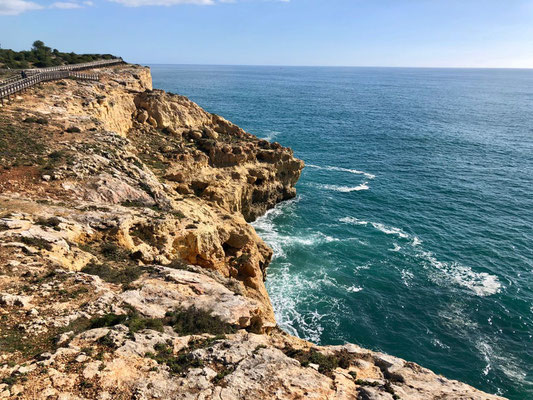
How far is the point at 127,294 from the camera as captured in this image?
1908 centimetres

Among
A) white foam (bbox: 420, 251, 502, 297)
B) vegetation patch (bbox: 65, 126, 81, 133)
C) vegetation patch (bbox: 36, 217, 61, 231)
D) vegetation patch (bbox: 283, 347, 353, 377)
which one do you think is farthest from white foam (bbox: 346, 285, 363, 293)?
vegetation patch (bbox: 65, 126, 81, 133)

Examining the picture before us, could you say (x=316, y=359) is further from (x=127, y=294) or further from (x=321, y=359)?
(x=127, y=294)

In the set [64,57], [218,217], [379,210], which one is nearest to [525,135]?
[379,210]

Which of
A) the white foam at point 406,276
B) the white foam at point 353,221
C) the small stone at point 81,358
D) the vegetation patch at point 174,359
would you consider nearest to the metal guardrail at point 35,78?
the small stone at point 81,358

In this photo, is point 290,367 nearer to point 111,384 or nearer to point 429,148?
point 111,384

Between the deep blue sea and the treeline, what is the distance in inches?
2160

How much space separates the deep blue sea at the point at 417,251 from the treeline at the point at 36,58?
5486cm

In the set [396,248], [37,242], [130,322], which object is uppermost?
[37,242]

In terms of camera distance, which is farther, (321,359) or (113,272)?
(113,272)

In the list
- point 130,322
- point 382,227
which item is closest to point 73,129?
point 130,322

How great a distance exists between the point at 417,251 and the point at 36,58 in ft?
292

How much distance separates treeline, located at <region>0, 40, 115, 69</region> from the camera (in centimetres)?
7000

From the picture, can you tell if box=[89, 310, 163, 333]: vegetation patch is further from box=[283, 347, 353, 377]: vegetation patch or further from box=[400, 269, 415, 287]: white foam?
box=[400, 269, 415, 287]: white foam

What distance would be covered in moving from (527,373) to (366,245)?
22870mm
